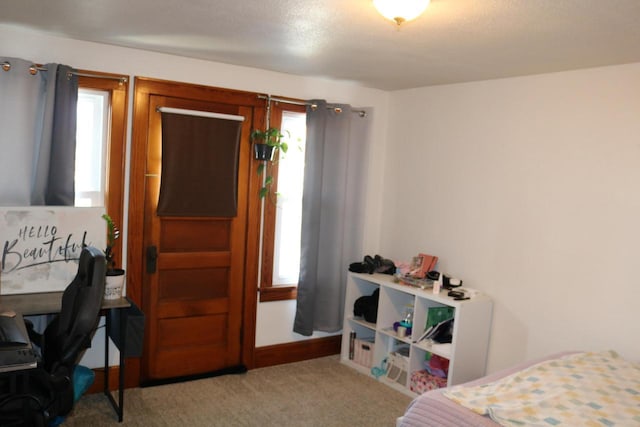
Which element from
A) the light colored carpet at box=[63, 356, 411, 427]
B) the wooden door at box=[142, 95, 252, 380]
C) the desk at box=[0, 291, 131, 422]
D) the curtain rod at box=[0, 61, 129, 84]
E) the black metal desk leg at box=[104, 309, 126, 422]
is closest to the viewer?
the desk at box=[0, 291, 131, 422]

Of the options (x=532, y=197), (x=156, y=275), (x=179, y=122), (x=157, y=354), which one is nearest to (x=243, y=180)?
(x=179, y=122)

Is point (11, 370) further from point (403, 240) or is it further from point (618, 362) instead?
point (403, 240)

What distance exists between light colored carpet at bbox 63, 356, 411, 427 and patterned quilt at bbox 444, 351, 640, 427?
111 centimetres

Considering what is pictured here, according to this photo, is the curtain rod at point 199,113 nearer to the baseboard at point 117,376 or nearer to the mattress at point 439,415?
the baseboard at point 117,376

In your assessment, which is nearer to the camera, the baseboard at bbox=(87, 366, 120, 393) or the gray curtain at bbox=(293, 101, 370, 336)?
the baseboard at bbox=(87, 366, 120, 393)

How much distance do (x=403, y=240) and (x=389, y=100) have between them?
4.03ft

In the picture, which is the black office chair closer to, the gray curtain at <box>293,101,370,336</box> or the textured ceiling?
the textured ceiling

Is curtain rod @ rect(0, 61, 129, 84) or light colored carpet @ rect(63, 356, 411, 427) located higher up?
curtain rod @ rect(0, 61, 129, 84)

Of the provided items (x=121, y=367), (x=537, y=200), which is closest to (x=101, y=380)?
(x=121, y=367)

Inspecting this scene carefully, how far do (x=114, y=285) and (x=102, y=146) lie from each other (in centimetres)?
95

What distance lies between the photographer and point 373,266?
431 centimetres

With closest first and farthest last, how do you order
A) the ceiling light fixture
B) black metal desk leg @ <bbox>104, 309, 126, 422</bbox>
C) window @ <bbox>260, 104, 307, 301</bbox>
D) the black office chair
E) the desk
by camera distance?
the ceiling light fixture < the black office chair < the desk < black metal desk leg @ <bbox>104, 309, 126, 422</bbox> < window @ <bbox>260, 104, 307, 301</bbox>

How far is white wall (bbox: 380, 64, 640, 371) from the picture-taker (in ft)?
9.97

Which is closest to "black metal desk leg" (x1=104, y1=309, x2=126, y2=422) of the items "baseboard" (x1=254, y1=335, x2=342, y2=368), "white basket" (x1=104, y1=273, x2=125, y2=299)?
"white basket" (x1=104, y1=273, x2=125, y2=299)
